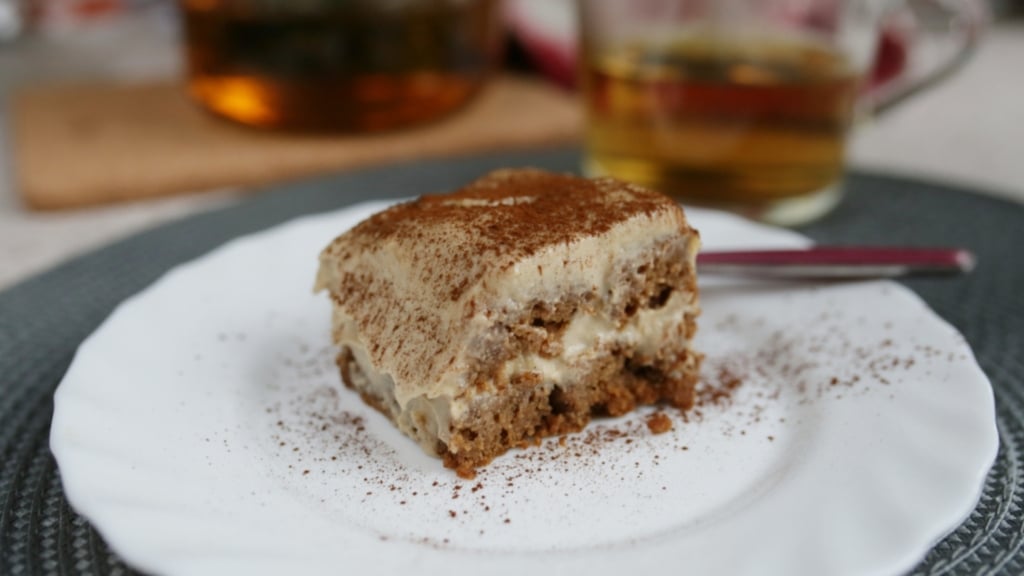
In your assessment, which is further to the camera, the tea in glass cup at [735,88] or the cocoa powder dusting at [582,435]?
the tea in glass cup at [735,88]

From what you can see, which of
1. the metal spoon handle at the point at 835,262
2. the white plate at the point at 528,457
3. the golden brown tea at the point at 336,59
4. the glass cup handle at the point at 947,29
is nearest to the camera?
the white plate at the point at 528,457

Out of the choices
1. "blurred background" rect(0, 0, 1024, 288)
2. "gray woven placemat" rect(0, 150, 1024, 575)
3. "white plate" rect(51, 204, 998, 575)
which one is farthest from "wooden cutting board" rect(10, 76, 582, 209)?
"white plate" rect(51, 204, 998, 575)

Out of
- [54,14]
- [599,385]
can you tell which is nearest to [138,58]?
[54,14]

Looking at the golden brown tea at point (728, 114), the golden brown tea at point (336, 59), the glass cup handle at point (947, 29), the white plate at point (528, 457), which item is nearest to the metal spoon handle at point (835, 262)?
the white plate at point (528, 457)

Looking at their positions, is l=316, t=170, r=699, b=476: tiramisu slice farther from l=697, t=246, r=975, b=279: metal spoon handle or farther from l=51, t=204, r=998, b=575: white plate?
l=697, t=246, r=975, b=279: metal spoon handle

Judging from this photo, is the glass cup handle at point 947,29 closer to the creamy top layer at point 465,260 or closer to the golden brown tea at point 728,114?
the golden brown tea at point 728,114

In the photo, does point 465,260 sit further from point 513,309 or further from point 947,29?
point 947,29
